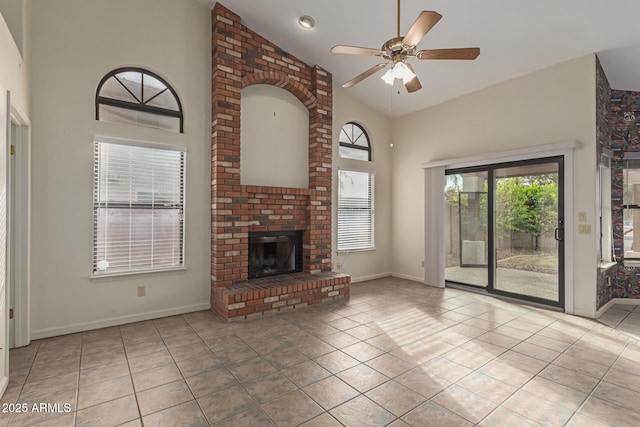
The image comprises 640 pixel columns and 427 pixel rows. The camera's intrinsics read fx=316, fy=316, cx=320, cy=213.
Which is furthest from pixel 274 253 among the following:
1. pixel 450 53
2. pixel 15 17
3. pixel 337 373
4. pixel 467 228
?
pixel 15 17

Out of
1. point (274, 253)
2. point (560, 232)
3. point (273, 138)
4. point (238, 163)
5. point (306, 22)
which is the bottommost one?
point (274, 253)

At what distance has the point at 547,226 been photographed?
4.35 meters

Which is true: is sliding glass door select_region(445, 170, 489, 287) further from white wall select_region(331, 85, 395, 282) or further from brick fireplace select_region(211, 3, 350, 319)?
brick fireplace select_region(211, 3, 350, 319)

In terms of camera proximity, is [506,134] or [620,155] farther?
[620,155]

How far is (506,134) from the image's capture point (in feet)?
15.2

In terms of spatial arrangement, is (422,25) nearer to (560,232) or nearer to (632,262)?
(560,232)

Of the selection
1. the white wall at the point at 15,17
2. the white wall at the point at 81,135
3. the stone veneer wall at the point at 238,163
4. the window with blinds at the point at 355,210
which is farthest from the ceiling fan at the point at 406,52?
the window with blinds at the point at 355,210

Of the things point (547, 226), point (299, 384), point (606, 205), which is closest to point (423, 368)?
point (299, 384)

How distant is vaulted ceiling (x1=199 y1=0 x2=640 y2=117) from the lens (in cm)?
329

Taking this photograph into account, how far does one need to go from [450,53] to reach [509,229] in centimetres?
319

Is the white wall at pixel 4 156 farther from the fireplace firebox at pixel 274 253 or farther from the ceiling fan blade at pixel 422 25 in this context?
the ceiling fan blade at pixel 422 25

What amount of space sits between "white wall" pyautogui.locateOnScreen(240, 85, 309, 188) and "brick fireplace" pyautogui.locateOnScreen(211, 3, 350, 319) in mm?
140

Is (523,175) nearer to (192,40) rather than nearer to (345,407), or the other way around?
(345,407)

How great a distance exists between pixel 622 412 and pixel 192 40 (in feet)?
18.0
